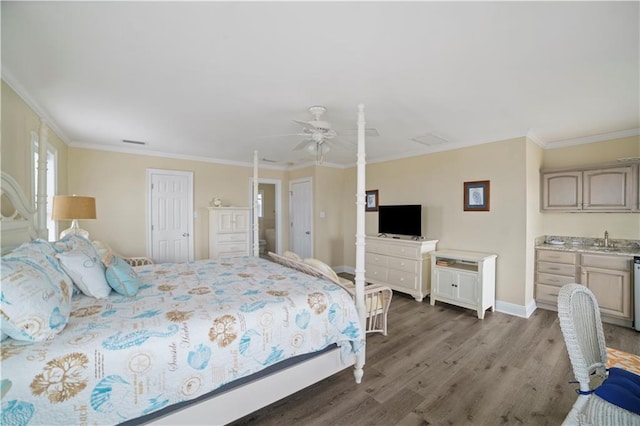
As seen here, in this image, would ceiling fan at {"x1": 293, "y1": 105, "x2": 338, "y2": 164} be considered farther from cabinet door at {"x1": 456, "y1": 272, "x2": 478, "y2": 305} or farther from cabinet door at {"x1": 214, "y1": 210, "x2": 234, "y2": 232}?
cabinet door at {"x1": 214, "y1": 210, "x2": 234, "y2": 232}

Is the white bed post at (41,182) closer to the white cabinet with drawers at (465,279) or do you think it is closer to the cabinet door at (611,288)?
the white cabinet with drawers at (465,279)

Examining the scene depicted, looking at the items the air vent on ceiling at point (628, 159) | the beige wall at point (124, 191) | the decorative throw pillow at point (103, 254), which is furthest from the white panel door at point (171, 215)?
the air vent on ceiling at point (628, 159)

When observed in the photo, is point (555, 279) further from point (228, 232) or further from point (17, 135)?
point (17, 135)

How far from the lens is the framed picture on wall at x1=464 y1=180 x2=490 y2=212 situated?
12.7ft

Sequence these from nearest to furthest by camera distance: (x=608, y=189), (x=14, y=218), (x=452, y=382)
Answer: (x=14, y=218) < (x=452, y=382) < (x=608, y=189)

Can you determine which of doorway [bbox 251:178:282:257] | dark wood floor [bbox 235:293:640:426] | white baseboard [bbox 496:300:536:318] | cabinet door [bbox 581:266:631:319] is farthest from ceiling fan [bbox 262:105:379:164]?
doorway [bbox 251:178:282:257]

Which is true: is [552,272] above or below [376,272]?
above

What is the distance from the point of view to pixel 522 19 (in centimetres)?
150

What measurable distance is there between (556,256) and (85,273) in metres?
5.20

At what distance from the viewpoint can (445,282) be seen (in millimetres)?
3912

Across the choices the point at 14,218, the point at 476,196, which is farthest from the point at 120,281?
the point at 476,196

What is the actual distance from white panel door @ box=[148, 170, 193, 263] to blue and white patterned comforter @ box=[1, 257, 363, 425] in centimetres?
281

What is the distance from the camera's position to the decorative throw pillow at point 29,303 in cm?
122

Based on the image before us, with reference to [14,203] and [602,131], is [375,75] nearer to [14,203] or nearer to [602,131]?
[14,203]
